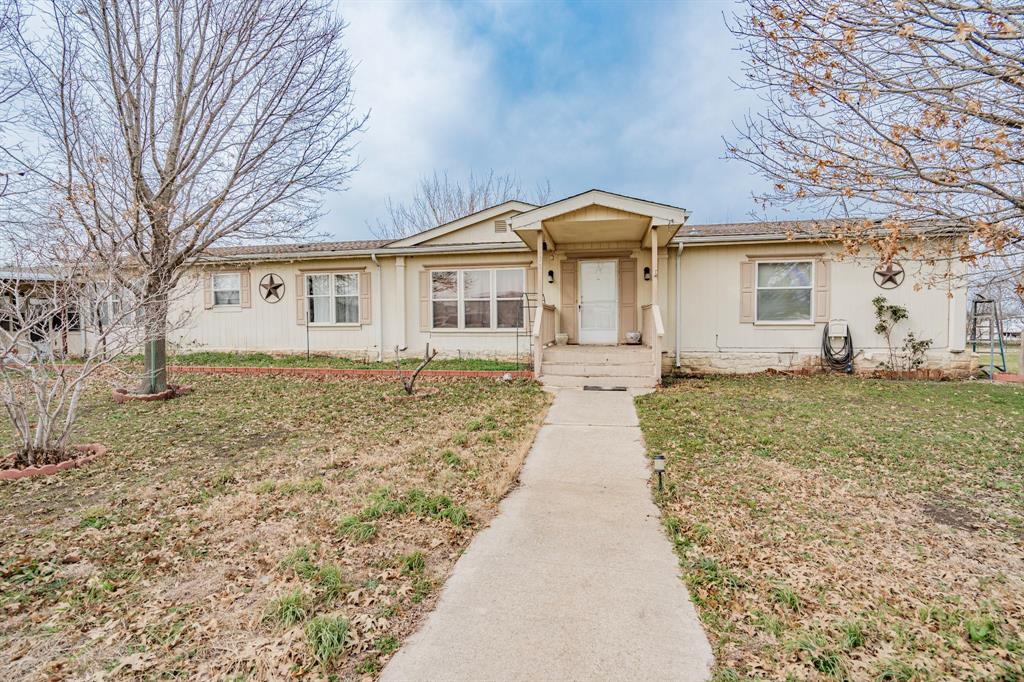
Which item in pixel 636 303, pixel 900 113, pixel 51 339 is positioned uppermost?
pixel 900 113

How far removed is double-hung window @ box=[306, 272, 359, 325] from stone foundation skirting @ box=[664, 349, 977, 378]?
24.1 ft

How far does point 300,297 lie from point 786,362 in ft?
36.0

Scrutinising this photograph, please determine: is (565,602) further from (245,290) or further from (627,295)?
(245,290)

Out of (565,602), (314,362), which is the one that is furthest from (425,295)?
(565,602)

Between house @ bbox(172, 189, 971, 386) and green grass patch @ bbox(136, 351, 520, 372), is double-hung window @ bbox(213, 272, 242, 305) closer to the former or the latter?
house @ bbox(172, 189, 971, 386)

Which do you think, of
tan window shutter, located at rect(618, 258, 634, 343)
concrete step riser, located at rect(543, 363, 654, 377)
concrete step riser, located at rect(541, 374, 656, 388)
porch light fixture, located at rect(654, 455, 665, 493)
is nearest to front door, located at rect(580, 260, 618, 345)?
tan window shutter, located at rect(618, 258, 634, 343)

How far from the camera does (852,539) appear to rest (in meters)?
2.98

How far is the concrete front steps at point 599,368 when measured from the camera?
27.7ft

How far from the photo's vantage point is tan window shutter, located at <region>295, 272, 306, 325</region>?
11898 millimetres

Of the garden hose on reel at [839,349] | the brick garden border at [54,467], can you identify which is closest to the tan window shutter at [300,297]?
the brick garden border at [54,467]

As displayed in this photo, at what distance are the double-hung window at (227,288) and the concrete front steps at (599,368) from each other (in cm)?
828

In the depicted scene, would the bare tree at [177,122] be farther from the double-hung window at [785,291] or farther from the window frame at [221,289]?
the double-hung window at [785,291]

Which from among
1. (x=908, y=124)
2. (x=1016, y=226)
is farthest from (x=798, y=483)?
(x=908, y=124)

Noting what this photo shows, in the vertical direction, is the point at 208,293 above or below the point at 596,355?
above
